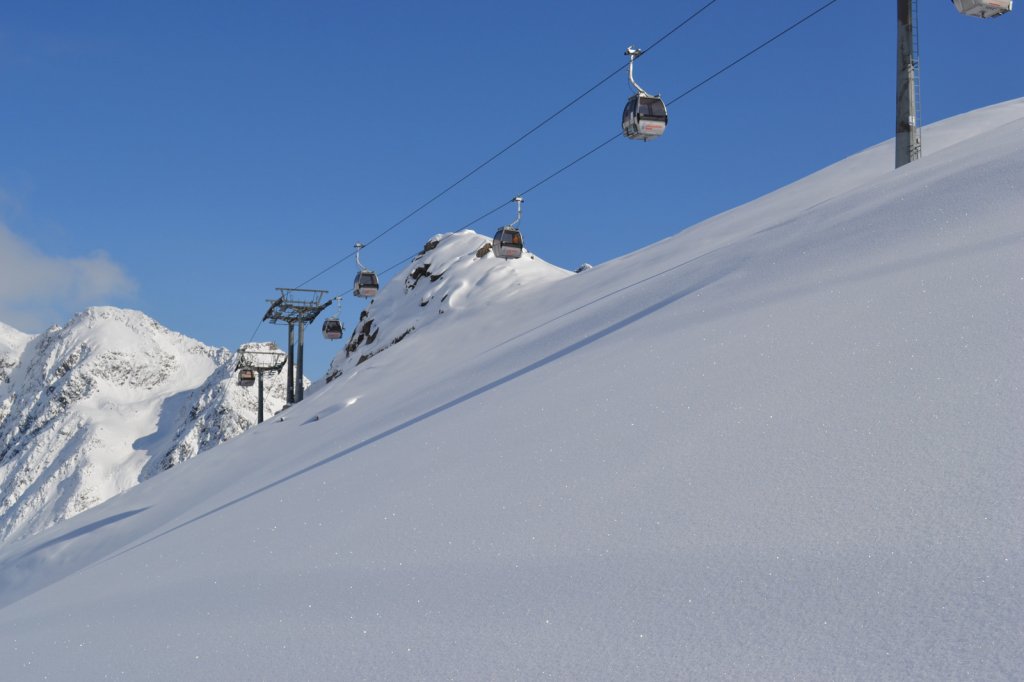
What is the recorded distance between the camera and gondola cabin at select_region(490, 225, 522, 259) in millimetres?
20219

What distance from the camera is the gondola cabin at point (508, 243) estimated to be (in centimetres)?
2022

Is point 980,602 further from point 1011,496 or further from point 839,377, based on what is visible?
point 839,377

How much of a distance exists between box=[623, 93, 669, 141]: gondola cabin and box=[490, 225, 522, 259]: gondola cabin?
24.9ft

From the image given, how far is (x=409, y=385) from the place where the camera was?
1371cm

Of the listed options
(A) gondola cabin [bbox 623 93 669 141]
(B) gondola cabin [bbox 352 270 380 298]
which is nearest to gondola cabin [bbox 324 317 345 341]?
(B) gondola cabin [bbox 352 270 380 298]

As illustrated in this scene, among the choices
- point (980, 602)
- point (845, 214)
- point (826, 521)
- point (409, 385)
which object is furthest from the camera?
point (409, 385)

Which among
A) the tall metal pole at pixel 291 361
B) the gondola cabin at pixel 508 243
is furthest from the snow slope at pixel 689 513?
the tall metal pole at pixel 291 361

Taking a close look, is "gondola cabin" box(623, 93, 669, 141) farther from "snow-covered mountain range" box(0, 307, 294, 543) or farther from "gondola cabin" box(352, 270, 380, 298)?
"snow-covered mountain range" box(0, 307, 294, 543)

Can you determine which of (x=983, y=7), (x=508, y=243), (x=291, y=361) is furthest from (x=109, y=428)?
(x=983, y=7)

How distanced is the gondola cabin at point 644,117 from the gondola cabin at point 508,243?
759 cm

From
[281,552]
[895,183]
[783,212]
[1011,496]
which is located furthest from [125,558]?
[783,212]

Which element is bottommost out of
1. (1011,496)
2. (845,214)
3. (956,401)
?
(1011,496)

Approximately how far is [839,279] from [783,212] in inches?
304

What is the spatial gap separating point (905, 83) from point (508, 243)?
9.85 m
